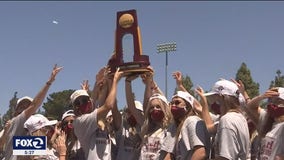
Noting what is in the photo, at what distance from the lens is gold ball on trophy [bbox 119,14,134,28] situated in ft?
24.7

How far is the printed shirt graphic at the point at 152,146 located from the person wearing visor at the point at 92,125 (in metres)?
0.56

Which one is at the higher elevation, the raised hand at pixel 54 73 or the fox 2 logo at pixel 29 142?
the raised hand at pixel 54 73

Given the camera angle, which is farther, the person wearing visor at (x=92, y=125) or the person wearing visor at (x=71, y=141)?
the person wearing visor at (x=71, y=141)

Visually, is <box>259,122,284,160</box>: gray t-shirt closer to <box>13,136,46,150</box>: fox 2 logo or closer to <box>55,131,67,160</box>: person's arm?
<box>55,131,67,160</box>: person's arm

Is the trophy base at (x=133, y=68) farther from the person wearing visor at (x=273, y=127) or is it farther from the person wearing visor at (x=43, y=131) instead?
the person wearing visor at (x=273, y=127)

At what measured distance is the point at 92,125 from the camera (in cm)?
676

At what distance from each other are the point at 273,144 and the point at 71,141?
11.3 feet

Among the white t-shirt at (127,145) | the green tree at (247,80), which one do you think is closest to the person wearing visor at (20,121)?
the white t-shirt at (127,145)

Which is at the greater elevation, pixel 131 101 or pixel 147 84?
pixel 147 84

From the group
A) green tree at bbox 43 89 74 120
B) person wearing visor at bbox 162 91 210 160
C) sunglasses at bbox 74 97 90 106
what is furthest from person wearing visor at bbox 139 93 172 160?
green tree at bbox 43 89 74 120

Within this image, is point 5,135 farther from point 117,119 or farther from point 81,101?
point 117,119

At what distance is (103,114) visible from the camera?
263 inches

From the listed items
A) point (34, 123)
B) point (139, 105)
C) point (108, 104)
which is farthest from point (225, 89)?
point (34, 123)

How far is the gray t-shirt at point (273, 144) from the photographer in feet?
18.9
